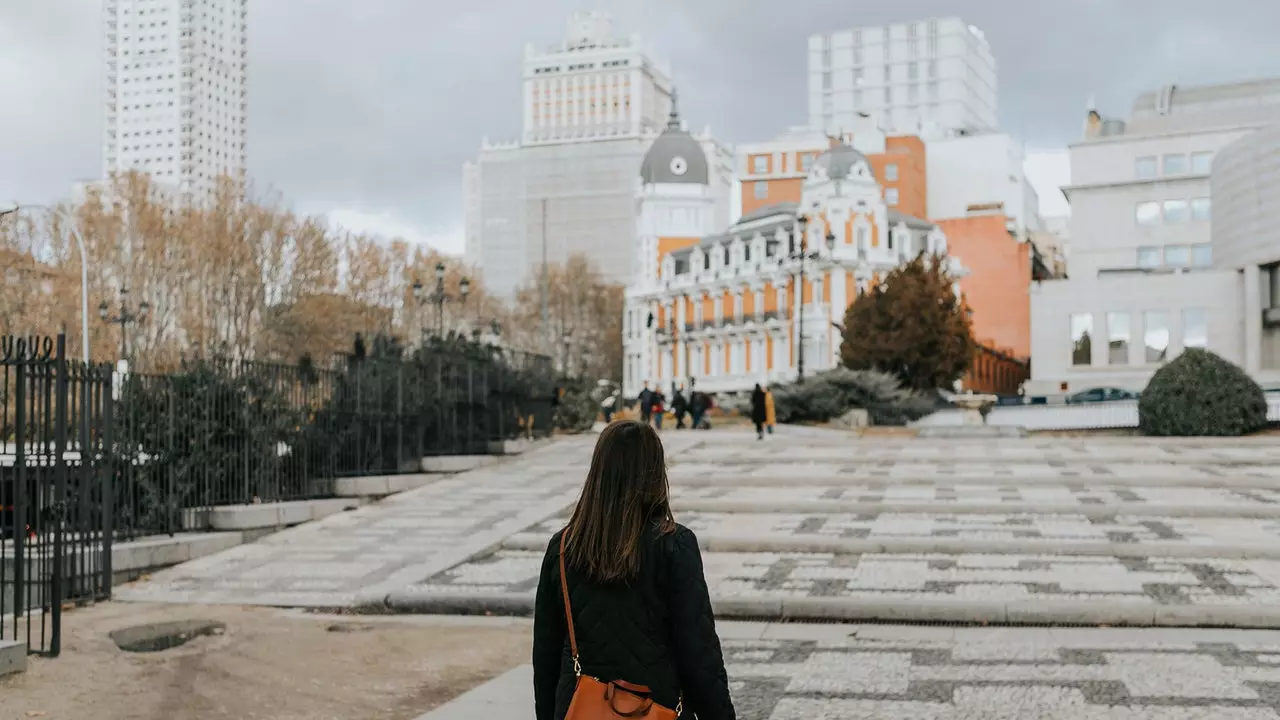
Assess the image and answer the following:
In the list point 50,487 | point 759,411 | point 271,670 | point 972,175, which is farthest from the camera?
point 972,175

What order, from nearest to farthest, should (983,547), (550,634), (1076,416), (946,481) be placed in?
(550,634) < (983,547) < (946,481) < (1076,416)

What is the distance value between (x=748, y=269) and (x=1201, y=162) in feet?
89.4

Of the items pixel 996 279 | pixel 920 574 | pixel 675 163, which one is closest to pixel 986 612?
pixel 920 574

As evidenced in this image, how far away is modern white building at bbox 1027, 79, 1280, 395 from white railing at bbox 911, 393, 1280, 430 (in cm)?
1380

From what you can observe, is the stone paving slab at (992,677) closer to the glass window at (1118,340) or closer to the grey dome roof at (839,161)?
the glass window at (1118,340)

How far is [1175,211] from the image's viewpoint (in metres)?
65.2

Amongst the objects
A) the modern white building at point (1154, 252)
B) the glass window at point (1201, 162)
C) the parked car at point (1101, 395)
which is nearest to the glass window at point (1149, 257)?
the modern white building at point (1154, 252)

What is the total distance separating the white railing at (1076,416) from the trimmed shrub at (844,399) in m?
1.16

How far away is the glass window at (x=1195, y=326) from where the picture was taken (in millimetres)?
53125

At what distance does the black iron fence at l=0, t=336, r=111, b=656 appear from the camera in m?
10.0

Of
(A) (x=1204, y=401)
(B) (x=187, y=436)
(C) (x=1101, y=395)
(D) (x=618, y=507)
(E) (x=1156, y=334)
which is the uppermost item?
(E) (x=1156, y=334)

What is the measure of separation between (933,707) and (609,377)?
3746 inches

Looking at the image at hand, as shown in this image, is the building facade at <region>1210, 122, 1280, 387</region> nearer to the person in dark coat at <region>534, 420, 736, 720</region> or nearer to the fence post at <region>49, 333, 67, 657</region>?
the fence post at <region>49, 333, 67, 657</region>

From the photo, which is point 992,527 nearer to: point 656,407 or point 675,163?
point 656,407
